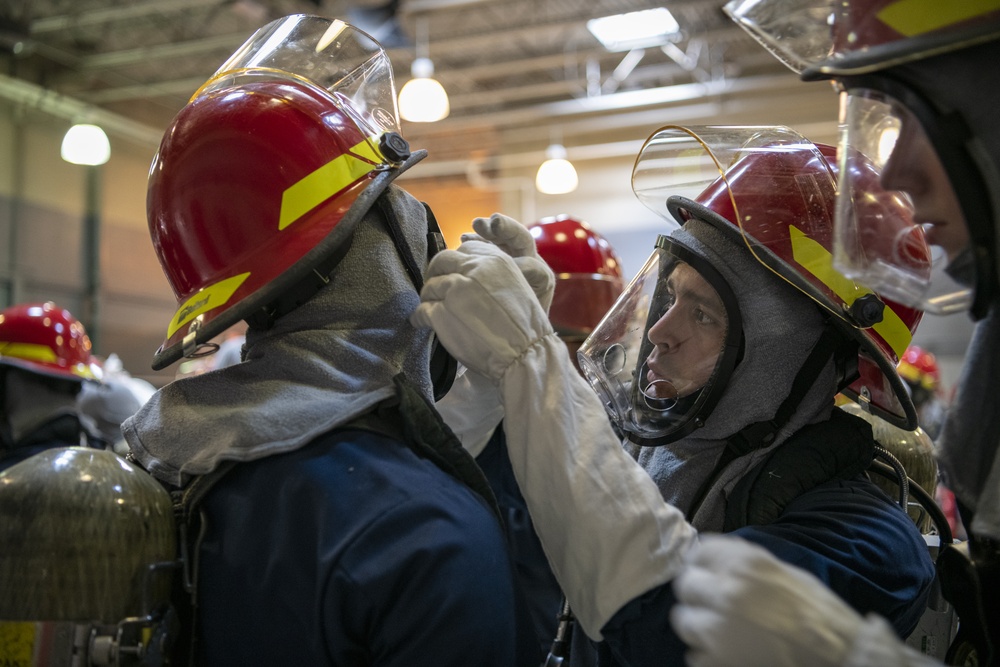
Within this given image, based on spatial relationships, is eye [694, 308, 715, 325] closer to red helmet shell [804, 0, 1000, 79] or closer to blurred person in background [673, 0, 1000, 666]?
blurred person in background [673, 0, 1000, 666]

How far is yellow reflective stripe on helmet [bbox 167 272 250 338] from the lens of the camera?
1.52 m

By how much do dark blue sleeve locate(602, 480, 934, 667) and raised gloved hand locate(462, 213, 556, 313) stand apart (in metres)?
0.74

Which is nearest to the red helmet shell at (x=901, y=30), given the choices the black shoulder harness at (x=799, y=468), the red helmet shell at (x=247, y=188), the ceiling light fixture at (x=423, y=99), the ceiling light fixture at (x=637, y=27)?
the red helmet shell at (x=247, y=188)

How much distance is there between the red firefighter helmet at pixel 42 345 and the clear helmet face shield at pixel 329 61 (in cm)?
284

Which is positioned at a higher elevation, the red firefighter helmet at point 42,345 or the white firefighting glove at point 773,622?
the white firefighting glove at point 773,622

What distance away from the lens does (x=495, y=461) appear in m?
2.76

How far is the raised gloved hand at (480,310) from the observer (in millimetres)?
1532

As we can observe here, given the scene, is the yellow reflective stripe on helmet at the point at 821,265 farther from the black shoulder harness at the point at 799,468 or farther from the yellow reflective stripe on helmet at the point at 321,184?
the yellow reflective stripe on helmet at the point at 321,184

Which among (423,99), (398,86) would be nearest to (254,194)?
(423,99)

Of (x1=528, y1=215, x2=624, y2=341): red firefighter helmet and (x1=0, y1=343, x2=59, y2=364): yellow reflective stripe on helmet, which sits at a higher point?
(x1=528, y1=215, x2=624, y2=341): red firefighter helmet

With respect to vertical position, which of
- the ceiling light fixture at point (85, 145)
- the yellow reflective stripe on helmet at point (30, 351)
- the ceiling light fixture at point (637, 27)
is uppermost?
the ceiling light fixture at point (637, 27)

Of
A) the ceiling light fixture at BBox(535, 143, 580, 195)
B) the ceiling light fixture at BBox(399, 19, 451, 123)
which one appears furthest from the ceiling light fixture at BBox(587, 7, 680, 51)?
the ceiling light fixture at BBox(399, 19, 451, 123)

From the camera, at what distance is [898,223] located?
4.98 feet

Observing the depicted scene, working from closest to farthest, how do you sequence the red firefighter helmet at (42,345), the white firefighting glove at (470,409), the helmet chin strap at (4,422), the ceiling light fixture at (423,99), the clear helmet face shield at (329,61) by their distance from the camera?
the clear helmet face shield at (329,61) → the white firefighting glove at (470,409) → the helmet chin strap at (4,422) → the red firefighter helmet at (42,345) → the ceiling light fixture at (423,99)
